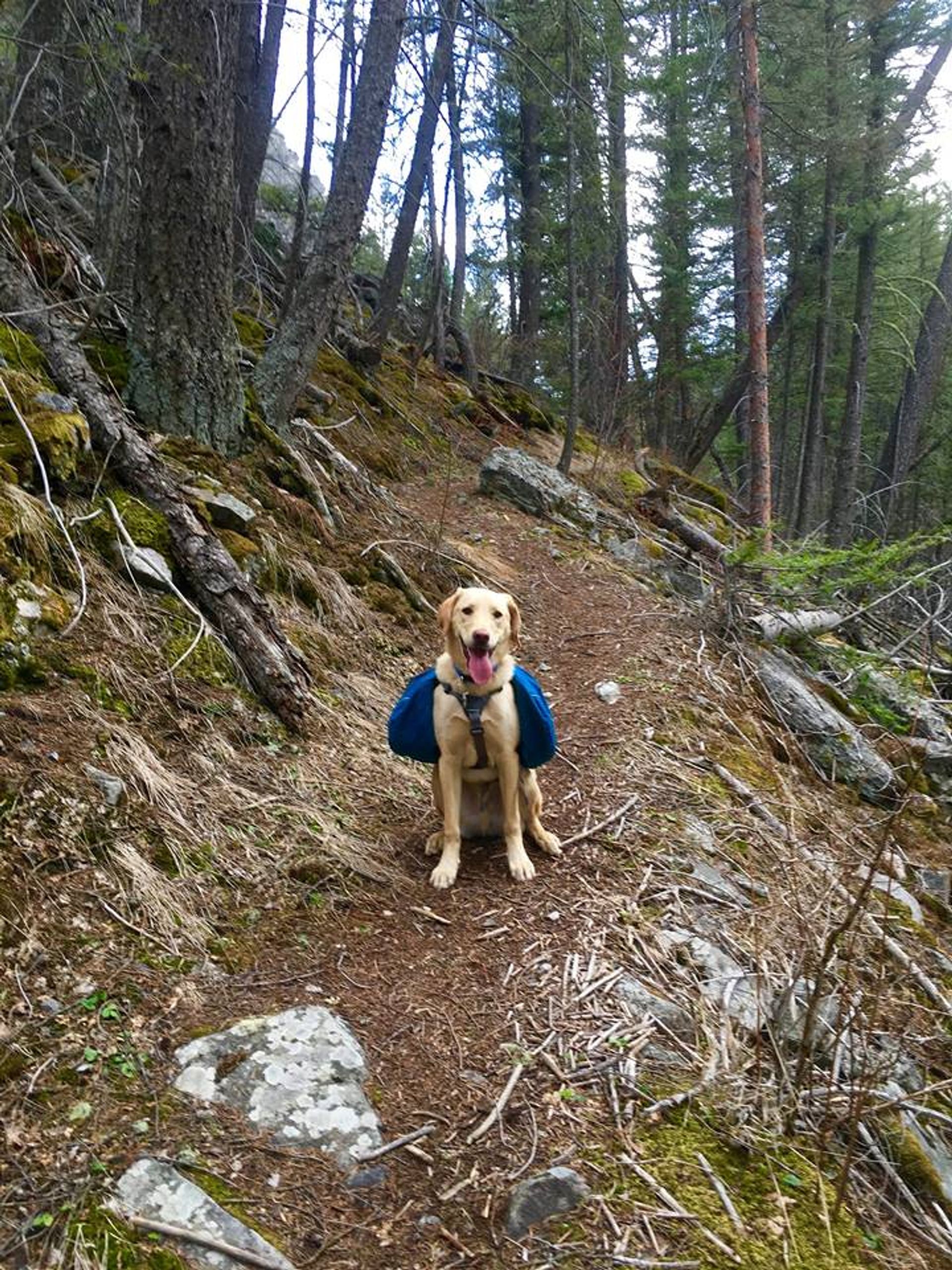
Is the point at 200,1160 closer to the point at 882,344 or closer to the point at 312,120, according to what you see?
the point at 312,120

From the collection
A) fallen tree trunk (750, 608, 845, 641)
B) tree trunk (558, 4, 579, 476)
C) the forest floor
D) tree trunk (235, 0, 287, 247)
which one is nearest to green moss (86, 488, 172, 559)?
the forest floor

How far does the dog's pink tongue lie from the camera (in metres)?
3.71

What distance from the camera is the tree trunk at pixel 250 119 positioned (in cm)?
919

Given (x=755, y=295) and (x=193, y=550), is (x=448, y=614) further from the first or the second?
(x=755, y=295)

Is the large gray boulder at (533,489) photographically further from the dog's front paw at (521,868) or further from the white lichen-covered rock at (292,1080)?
the white lichen-covered rock at (292,1080)

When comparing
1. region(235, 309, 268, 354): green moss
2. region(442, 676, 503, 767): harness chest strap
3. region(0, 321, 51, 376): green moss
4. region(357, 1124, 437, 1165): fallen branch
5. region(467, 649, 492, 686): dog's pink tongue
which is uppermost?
region(235, 309, 268, 354): green moss

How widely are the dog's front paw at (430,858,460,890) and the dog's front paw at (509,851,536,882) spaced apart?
26cm

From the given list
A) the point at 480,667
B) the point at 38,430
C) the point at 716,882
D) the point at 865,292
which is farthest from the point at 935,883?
the point at 865,292

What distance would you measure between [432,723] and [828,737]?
400cm

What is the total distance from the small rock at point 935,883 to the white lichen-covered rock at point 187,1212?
15.5 feet

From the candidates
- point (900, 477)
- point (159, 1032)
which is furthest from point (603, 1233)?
point (900, 477)

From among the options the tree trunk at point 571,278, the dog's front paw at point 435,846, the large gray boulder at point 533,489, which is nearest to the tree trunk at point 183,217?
the dog's front paw at point 435,846

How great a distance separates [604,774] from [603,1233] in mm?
2895

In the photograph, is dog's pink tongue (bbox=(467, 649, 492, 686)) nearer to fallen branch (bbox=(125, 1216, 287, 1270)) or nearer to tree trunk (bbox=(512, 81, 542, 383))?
fallen branch (bbox=(125, 1216, 287, 1270))
